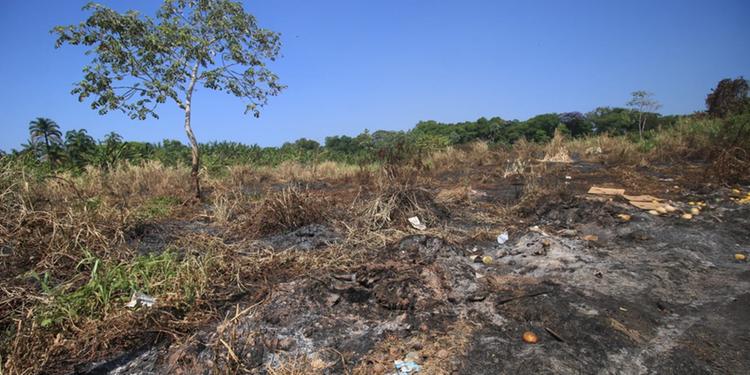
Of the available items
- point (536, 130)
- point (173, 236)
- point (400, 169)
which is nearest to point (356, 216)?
point (400, 169)

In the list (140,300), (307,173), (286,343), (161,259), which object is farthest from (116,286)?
(307,173)

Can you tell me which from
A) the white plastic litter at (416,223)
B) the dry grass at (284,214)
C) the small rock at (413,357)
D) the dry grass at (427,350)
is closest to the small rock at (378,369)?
the dry grass at (427,350)

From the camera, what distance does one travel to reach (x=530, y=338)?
202 cm

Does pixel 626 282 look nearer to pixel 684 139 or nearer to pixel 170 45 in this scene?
pixel 170 45

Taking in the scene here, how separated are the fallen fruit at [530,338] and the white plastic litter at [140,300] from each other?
2.14m

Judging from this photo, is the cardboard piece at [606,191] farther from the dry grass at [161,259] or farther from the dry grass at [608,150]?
the dry grass at [608,150]

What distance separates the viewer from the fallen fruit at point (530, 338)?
2.01 m

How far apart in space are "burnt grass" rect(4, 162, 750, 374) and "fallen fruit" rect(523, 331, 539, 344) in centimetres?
3

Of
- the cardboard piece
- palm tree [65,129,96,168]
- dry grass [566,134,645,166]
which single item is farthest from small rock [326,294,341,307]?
palm tree [65,129,96,168]

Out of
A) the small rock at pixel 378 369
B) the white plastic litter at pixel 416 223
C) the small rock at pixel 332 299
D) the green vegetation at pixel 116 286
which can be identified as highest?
the green vegetation at pixel 116 286

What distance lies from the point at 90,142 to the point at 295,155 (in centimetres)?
672

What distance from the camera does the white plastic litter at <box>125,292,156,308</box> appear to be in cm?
222

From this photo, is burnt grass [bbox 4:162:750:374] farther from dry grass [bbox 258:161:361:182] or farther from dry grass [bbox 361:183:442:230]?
dry grass [bbox 258:161:361:182]

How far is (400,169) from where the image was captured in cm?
589
